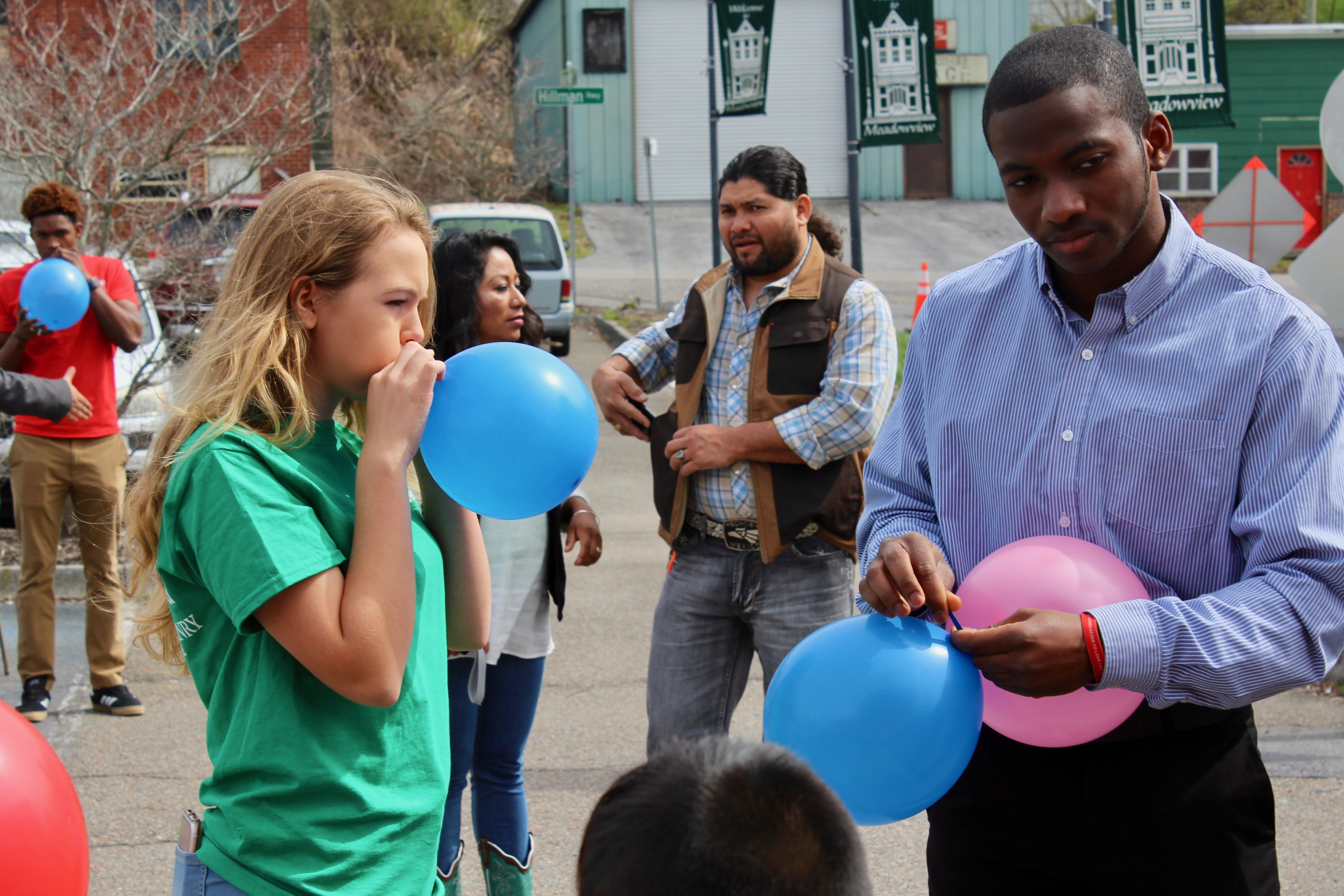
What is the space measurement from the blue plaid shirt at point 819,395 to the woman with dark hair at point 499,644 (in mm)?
465

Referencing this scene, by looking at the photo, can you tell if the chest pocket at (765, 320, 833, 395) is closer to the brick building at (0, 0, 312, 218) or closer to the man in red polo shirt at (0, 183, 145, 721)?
the man in red polo shirt at (0, 183, 145, 721)

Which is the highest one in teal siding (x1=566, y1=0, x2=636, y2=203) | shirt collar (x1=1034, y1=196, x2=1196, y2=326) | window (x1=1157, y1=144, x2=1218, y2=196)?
teal siding (x1=566, y1=0, x2=636, y2=203)

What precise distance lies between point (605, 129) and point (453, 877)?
1113 inches

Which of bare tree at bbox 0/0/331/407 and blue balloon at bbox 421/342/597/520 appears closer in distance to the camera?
blue balloon at bbox 421/342/597/520

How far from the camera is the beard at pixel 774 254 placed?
360 cm

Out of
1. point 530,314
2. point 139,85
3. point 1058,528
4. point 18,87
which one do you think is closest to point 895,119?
point 139,85

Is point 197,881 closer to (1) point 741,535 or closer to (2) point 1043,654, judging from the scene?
(2) point 1043,654

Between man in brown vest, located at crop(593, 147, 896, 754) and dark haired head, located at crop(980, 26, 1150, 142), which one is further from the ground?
dark haired head, located at crop(980, 26, 1150, 142)

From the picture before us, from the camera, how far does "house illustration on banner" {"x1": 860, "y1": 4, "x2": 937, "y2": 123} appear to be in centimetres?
1083

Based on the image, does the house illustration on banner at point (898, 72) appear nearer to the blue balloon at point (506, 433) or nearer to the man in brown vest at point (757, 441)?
the man in brown vest at point (757, 441)

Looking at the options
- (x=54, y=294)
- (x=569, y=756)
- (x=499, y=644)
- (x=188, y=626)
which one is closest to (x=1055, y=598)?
(x=188, y=626)

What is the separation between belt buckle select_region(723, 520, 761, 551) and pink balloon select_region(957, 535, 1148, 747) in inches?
57.4

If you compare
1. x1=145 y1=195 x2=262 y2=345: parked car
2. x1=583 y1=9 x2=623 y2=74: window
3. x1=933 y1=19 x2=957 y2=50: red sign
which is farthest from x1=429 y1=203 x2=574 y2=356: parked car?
x1=933 y1=19 x2=957 y2=50: red sign

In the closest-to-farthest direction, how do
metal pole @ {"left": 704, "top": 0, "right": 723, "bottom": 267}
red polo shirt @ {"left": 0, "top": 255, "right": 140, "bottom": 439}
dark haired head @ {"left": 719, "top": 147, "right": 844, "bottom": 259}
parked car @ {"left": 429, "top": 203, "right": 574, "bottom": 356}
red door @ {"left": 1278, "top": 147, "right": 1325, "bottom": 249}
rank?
dark haired head @ {"left": 719, "top": 147, "right": 844, "bottom": 259} < red polo shirt @ {"left": 0, "top": 255, "right": 140, "bottom": 439} < metal pole @ {"left": 704, "top": 0, "right": 723, "bottom": 267} < parked car @ {"left": 429, "top": 203, "right": 574, "bottom": 356} < red door @ {"left": 1278, "top": 147, "right": 1325, "bottom": 249}
